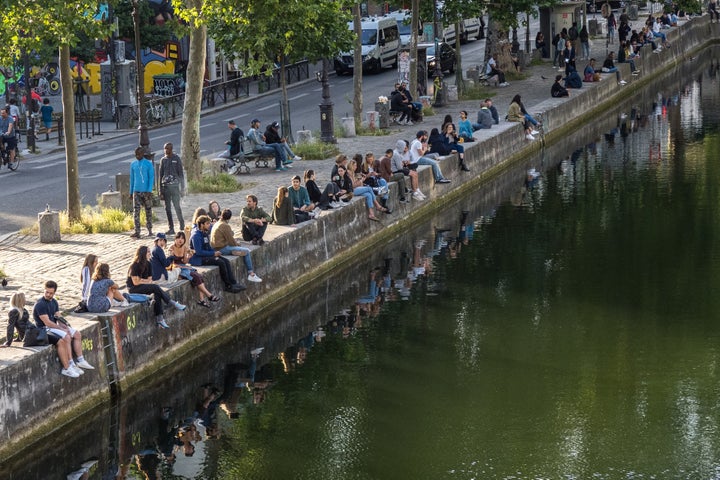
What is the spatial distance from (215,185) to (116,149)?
11252mm

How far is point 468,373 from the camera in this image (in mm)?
20406

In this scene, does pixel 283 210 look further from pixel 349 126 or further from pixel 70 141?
pixel 349 126

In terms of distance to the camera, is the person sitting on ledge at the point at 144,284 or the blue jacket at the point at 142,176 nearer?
the person sitting on ledge at the point at 144,284

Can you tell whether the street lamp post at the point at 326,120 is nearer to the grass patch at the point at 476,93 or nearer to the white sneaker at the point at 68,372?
the grass patch at the point at 476,93

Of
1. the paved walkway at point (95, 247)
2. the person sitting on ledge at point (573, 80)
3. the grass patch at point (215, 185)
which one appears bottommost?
the paved walkway at point (95, 247)

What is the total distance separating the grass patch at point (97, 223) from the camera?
26633 millimetres

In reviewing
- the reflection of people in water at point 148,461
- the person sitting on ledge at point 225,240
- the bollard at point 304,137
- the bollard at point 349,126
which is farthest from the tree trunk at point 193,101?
the reflection of people in water at point 148,461

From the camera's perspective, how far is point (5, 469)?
16.3 metres

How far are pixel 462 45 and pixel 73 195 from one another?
141ft

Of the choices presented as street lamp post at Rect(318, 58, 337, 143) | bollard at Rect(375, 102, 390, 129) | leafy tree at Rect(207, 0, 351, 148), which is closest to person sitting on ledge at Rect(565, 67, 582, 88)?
bollard at Rect(375, 102, 390, 129)

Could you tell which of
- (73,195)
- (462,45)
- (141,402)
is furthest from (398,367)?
(462,45)

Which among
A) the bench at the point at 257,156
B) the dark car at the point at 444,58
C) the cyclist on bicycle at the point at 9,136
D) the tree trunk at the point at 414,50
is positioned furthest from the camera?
the dark car at the point at 444,58

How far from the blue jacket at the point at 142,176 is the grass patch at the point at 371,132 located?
14965 millimetres

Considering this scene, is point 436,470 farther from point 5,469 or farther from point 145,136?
point 145,136
